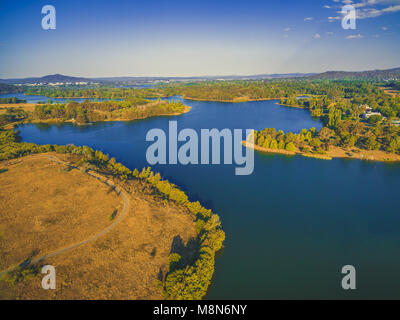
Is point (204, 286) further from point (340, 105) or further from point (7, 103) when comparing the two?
point (7, 103)

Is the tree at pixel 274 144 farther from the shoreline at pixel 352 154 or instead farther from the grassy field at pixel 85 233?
the grassy field at pixel 85 233

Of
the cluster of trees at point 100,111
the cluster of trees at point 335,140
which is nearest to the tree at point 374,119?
the cluster of trees at point 335,140

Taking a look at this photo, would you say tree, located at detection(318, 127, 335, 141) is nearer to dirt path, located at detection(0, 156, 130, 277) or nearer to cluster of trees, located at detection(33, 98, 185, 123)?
dirt path, located at detection(0, 156, 130, 277)

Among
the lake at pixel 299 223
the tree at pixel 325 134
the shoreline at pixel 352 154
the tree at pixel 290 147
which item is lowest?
the lake at pixel 299 223

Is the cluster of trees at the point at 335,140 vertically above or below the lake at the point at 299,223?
above

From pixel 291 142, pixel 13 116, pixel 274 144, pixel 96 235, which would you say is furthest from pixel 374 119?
pixel 13 116

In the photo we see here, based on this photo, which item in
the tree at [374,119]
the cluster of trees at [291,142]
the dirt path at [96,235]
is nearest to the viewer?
the dirt path at [96,235]
